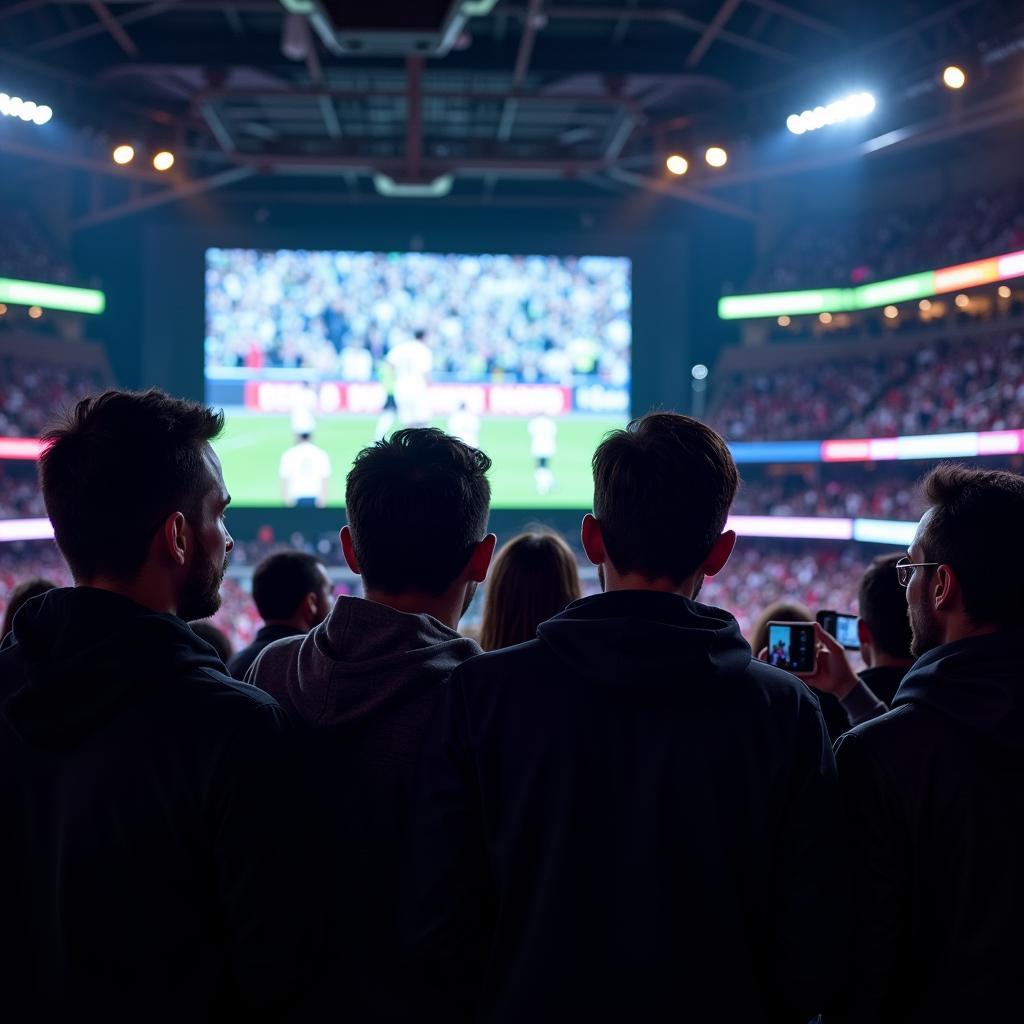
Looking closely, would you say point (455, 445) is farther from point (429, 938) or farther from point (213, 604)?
point (429, 938)

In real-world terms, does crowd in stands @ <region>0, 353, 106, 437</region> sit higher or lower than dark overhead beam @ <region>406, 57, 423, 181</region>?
lower

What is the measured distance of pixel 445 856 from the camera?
174cm

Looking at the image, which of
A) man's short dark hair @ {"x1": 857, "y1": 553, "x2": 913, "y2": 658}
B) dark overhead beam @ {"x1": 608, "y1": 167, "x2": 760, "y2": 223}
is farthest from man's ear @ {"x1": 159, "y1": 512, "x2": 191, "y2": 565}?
dark overhead beam @ {"x1": 608, "y1": 167, "x2": 760, "y2": 223}

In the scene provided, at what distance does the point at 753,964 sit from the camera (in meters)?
1.77

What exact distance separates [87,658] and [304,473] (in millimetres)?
20839

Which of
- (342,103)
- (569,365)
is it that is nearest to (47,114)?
(342,103)

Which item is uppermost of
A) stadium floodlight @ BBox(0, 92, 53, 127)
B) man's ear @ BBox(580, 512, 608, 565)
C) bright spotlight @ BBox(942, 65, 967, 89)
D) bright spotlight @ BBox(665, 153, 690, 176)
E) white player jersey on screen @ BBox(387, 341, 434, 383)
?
bright spotlight @ BBox(942, 65, 967, 89)

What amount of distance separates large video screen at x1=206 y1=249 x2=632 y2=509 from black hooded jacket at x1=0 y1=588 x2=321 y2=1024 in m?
20.2

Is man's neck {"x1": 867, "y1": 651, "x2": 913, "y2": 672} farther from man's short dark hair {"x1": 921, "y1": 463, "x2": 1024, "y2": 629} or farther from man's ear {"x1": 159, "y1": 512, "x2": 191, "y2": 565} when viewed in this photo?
man's ear {"x1": 159, "y1": 512, "x2": 191, "y2": 565}

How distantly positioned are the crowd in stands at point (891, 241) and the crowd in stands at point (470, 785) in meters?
20.7

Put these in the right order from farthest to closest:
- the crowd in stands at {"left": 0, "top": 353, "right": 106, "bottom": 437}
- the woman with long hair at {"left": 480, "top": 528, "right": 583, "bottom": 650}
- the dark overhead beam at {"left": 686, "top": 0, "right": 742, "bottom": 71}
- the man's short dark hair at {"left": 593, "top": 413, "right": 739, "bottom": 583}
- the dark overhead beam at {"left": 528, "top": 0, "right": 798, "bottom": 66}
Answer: the crowd in stands at {"left": 0, "top": 353, "right": 106, "bottom": 437} < the dark overhead beam at {"left": 686, "top": 0, "right": 742, "bottom": 71} < the dark overhead beam at {"left": 528, "top": 0, "right": 798, "bottom": 66} < the woman with long hair at {"left": 480, "top": 528, "right": 583, "bottom": 650} < the man's short dark hair at {"left": 593, "top": 413, "right": 739, "bottom": 583}

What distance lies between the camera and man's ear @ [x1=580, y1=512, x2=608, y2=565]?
1.85m

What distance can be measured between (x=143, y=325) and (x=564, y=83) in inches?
437

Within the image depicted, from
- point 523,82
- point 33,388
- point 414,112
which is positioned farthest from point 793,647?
point 33,388
